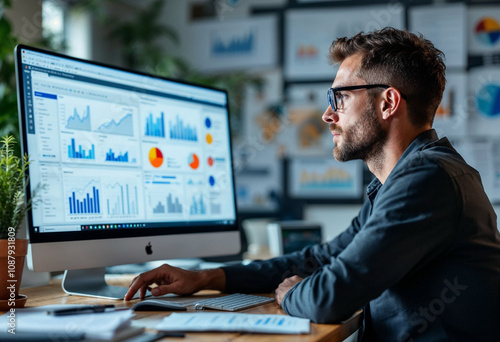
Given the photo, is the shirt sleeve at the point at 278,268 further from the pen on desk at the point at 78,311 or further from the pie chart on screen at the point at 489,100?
the pie chart on screen at the point at 489,100

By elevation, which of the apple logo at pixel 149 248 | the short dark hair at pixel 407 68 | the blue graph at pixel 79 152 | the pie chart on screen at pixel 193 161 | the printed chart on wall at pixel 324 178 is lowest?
the apple logo at pixel 149 248

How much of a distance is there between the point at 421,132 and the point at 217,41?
98.7 inches

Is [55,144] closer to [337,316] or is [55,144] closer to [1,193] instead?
[1,193]

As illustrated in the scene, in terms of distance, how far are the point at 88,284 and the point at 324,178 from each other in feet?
7.37

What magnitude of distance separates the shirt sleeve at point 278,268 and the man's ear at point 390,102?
312 mm

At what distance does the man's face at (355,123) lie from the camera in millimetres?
1345

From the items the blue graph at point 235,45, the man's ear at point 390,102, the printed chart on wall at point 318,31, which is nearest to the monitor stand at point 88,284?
the man's ear at point 390,102

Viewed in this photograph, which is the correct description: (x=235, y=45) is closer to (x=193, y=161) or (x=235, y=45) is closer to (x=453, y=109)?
(x=453, y=109)

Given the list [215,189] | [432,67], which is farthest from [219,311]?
[432,67]

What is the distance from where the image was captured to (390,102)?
1.33 meters

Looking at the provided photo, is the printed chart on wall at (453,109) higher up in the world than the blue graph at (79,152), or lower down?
higher up

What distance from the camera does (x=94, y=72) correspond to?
1.30 metres

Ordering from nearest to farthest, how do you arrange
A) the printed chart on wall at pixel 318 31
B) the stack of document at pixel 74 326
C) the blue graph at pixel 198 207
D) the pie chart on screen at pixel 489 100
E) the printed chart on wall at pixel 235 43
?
the stack of document at pixel 74 326
the blue graph at pixel 198 207
the pie chart on screen at pixel 489 100
the printed chart on wall at pixel 318 31
the printed chart on wall at pixel 235 43

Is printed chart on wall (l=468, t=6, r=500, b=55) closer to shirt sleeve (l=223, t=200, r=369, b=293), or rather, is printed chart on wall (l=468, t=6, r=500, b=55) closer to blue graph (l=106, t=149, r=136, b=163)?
shirt sleeve (l=223, t=200, r=369, b=293)
